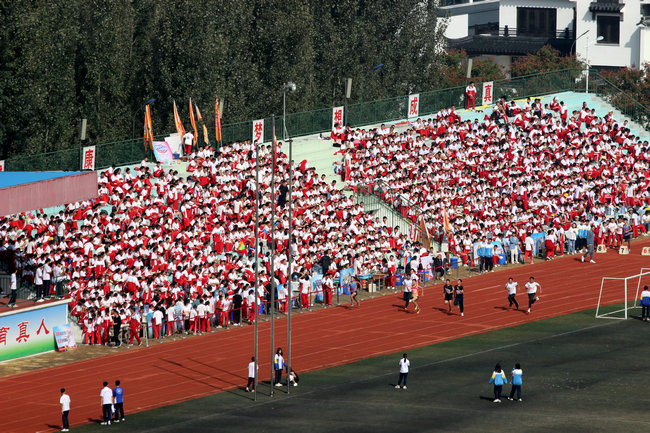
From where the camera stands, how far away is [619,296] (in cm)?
5278

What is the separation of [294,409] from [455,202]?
25.2 m

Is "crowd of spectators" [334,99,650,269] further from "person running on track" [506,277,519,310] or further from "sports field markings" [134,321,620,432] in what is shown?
"sports field markings" [134,321,620,432]

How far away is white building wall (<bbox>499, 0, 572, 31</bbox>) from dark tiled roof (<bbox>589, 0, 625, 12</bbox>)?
3.70m

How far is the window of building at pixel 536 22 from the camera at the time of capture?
102938 mm

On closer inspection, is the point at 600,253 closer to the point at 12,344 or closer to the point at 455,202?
the point at 455,202

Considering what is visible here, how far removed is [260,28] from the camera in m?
73.5

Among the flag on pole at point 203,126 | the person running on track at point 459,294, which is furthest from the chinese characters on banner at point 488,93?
the person running on track at point 459,294

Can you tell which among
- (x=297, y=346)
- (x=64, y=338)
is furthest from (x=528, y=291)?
(x=64, y=338)

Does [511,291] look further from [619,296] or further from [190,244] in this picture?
[190,244]

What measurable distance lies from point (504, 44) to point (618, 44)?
10.1m

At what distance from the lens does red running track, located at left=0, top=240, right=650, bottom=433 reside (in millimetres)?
38719

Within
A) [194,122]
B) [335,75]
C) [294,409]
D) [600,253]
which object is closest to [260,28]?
[335,75]

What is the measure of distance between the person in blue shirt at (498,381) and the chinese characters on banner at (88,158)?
27.8m

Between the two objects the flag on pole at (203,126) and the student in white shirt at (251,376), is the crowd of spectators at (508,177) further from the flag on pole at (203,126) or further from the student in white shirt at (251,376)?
the student in white shirt at (251,376)
